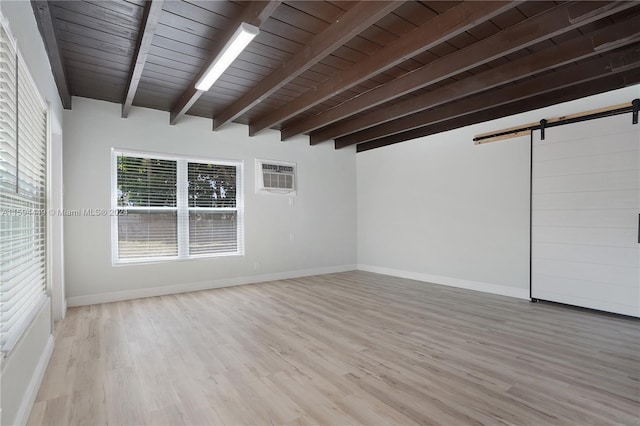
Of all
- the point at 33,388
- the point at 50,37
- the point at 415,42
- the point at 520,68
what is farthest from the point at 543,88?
the point at 33,388

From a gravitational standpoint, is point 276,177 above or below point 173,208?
above

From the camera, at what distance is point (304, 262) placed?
673 centimetres

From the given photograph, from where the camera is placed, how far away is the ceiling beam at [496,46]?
8.45ft

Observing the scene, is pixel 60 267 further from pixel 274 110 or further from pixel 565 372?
pixel 565 372

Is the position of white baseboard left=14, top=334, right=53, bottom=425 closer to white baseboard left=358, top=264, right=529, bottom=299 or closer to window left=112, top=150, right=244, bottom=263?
window left=112, top=150, right=244, bottom=263

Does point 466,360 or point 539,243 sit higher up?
point 539,243

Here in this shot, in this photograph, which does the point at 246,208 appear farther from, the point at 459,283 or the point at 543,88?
the point at 543,88

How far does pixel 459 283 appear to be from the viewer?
5.56 meters

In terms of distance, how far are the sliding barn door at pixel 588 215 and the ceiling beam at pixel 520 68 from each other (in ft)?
4.78

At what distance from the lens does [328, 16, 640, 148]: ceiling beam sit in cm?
288

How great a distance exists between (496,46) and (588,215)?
2.66 metres

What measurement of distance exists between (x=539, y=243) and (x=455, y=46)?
302 centimetres

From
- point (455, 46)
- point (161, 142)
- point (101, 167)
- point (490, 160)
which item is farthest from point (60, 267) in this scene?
point (490, 160)

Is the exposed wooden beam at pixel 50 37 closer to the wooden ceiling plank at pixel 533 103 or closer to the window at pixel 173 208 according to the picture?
the window at pixel 173 208
